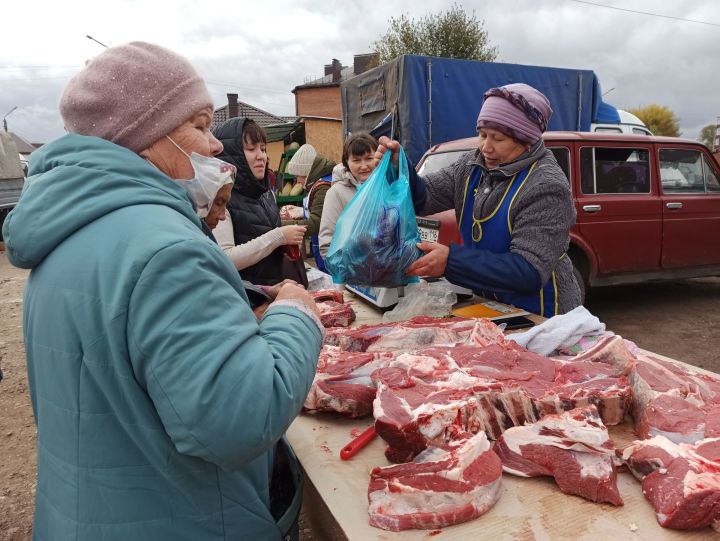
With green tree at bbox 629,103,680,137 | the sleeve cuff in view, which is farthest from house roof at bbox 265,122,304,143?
green tree at bbox 629,103,680,137

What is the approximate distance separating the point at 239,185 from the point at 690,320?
21.3 feet

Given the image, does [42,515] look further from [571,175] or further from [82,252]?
[571,175]

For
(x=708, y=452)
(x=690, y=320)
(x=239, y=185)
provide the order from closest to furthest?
(x=708, y=452)
(x=239, y=185)
(x=690, y=320)

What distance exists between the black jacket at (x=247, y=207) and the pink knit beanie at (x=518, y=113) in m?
1.41

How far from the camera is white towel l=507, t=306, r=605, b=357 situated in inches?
87.1

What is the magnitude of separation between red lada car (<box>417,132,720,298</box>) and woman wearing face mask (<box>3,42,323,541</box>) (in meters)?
4.54

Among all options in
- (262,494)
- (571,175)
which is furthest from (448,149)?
(262,494)

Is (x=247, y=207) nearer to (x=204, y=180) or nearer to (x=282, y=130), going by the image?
(x=204, y=180)

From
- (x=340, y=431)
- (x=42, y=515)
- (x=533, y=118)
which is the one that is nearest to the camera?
(x=42, y=515)

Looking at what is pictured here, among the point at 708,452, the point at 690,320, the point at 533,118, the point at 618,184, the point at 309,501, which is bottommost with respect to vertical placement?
the point at 690,320

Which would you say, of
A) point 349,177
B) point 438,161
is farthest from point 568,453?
point 438,161

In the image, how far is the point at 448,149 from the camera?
241 inches

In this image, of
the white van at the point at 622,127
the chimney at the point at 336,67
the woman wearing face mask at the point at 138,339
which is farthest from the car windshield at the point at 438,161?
the chimney at the point at 336,67

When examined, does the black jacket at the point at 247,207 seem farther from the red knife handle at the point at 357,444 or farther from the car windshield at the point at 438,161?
Result: the car windshield at the point at 438,161
